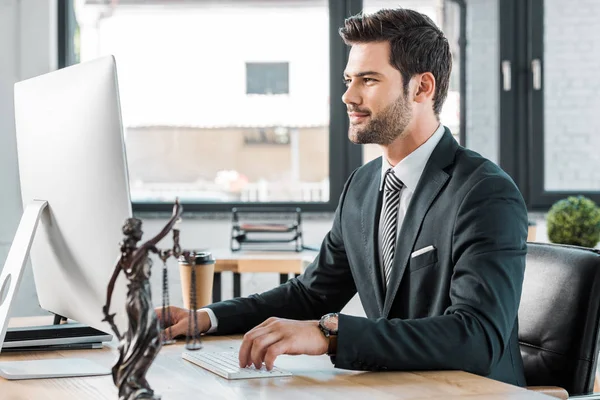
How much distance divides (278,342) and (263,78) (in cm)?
337

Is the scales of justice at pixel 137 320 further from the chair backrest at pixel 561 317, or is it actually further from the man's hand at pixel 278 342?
the chair backrest at pixel 561 317

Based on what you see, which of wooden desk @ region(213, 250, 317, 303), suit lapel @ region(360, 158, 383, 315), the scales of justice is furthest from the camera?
wooden desk @ region(213, 250, 317, 303)

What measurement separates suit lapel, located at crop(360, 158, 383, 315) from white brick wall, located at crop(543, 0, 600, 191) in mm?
2993

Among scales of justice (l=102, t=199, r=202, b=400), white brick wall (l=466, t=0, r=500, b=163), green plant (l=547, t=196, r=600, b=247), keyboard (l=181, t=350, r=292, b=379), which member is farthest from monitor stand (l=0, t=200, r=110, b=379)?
white brick wall (l=466, t=0, r=500, b=163)

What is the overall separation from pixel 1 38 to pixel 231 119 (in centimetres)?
124

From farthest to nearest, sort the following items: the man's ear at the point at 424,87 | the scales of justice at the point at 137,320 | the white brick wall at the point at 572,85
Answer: the white brick wall at the point at 572,85
the man's ear at the point at 424,87
the scales of justice at the point at 137,320

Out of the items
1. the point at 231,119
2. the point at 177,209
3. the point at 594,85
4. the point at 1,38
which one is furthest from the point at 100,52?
the point at 177,209

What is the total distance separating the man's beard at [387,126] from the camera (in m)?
1.73

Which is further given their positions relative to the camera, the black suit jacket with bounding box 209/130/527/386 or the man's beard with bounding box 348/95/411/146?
the man's beard with bounding box 348/95/411/146

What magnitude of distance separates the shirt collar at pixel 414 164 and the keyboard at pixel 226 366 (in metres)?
0.54

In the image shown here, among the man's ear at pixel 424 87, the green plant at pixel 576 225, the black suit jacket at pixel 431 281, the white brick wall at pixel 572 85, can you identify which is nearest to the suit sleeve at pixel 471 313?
the black suit jacket at pixel 431 281

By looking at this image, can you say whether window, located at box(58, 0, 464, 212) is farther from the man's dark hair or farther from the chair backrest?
the chair backrest

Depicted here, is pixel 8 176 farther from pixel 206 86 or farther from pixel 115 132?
pixel 115 132

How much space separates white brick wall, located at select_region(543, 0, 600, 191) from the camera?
4.46m
